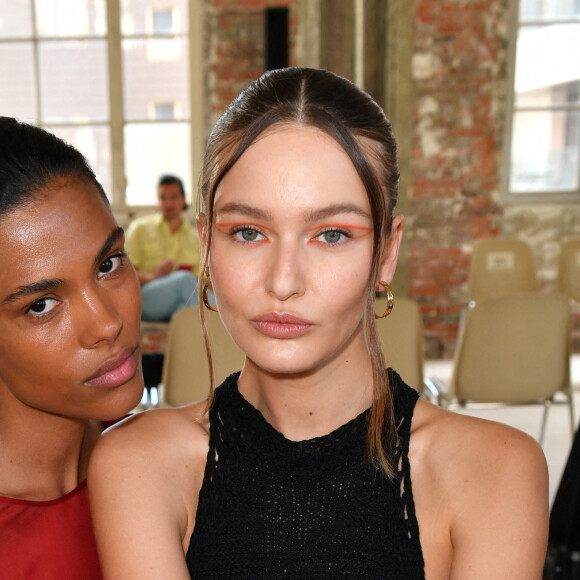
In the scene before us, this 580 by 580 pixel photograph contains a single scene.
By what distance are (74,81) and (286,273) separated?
5111 millimetres

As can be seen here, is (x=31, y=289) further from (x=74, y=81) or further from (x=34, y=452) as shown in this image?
(x=74, y=81)

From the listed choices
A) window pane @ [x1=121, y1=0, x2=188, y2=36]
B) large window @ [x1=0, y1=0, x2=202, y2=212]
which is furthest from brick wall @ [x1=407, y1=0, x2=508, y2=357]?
window pane @ [x1=121, y1=0, x2=188, y2=36]

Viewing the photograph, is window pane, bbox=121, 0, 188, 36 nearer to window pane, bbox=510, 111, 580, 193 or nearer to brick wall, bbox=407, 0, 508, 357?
brick wall, bbox=407, 0, 508, 357

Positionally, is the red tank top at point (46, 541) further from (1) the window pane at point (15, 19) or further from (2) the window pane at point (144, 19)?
(1) the window pane at point (15, 19)

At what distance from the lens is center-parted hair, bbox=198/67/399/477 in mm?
969

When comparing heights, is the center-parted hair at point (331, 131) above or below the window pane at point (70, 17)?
below

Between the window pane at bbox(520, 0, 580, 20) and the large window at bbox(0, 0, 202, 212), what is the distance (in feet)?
8.22

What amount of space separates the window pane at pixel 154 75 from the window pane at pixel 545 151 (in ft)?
8.43

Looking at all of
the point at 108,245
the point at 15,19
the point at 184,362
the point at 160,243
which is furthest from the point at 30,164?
the point at 15,19

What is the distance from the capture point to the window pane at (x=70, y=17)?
535 cm

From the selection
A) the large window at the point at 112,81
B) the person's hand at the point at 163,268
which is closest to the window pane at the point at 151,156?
the large window at the point at 112,81

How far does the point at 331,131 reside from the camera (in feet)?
3.14

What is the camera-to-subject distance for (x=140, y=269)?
4.89 metres

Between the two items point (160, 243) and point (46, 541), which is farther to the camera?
point (160, 243)
